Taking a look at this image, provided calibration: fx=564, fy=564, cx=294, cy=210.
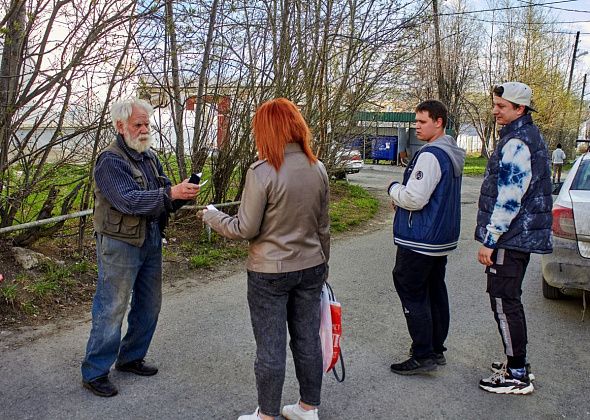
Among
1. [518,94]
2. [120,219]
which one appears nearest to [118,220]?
[120,219]

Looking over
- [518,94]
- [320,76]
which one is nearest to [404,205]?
[518,94]

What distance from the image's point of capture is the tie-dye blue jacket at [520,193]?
3369 millimetres

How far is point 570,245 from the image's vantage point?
4.84 metres

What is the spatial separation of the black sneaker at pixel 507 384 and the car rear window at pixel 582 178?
2.45 m

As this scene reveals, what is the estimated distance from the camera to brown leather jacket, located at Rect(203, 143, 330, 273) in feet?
9.23

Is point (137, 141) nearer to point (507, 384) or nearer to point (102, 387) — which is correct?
point (102, 387)

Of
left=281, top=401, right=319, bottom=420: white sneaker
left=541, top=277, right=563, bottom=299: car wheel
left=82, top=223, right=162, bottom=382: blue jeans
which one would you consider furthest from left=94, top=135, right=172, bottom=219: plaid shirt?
left=541, top=277, right=563, bottom=299: car wheel

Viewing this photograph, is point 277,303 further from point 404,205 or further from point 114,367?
point 114,367

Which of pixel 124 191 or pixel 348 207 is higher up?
pixel 124 191

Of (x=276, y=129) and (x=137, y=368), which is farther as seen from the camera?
(x=137, y=368)

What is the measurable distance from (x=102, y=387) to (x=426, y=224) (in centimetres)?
225

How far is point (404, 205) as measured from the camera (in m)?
3.59

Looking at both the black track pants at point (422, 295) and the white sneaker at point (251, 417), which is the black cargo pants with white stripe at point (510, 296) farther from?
the white sneaker at point (251, 417)

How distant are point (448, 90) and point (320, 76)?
20679 millimetres
